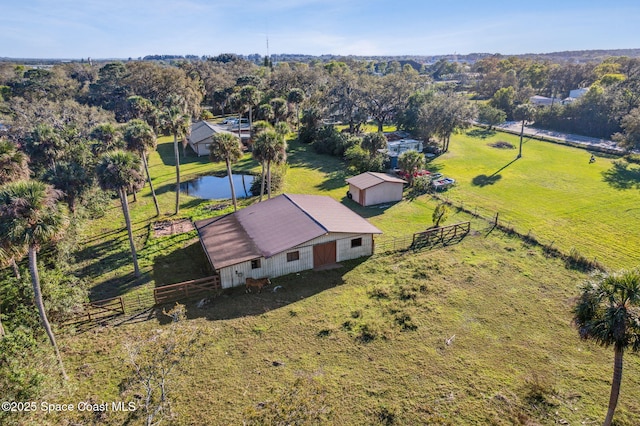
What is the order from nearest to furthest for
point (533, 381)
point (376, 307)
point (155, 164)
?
point (533, 381), point (376, 307), point (155, 164)

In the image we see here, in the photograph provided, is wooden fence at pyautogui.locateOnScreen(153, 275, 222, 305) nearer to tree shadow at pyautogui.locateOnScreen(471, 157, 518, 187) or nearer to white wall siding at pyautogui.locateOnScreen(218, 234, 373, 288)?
white wall siding at pyautogui.locateOnScreen(218, 234, 373, 288)

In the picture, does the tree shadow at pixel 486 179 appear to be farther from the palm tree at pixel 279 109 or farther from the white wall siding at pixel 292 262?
the palm tree at pixel 279 109

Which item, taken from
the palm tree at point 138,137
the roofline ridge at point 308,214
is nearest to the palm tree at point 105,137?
the palm tree at point 138,137

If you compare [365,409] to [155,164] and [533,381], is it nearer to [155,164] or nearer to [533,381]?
[533,381]

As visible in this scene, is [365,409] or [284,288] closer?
[365,409]

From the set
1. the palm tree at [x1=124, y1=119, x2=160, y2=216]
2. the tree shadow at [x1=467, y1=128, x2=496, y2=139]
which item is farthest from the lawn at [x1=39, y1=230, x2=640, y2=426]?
the tree shadow at [x1=467, y1=128, x2=496, y2=139]

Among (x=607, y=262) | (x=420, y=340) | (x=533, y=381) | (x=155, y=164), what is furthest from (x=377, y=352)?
A: (x=155, y=164)
